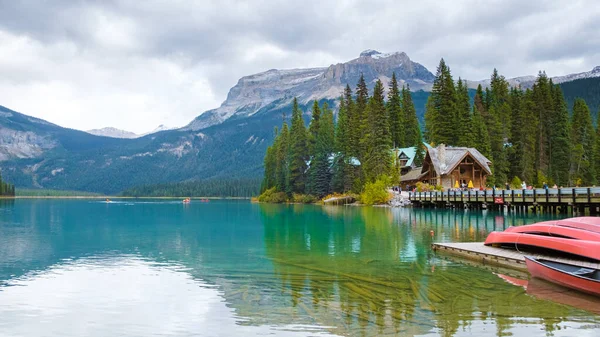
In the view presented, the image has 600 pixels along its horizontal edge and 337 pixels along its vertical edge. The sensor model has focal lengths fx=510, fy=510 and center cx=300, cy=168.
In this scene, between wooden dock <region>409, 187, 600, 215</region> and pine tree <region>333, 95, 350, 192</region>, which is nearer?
wooden dock <region>409, 187, 600, 215</region>

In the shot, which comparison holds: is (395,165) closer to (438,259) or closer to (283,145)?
(283,145)

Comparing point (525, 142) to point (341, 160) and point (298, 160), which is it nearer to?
point (341, 160)

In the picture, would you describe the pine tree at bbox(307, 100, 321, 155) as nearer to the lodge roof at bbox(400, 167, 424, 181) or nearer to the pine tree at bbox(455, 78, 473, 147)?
the lodge roof at bbox(400, 167, 424, 181)

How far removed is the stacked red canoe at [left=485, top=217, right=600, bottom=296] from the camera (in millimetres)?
14578

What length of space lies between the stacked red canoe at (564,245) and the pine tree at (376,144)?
2263 inches

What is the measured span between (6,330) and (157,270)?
26.6ft

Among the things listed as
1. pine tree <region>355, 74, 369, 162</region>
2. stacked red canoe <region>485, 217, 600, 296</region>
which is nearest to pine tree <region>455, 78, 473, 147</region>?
pine tree <region>355, 74, 369, 162</region>

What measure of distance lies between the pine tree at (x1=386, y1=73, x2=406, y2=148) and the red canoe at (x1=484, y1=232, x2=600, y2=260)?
72.7 metres

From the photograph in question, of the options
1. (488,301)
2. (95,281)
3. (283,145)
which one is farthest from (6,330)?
→ (283,145)

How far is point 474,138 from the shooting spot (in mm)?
78188

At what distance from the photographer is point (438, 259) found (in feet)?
69.2

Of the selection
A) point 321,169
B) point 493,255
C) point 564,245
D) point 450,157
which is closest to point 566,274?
point 564,245

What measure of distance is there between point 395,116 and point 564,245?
78.2m

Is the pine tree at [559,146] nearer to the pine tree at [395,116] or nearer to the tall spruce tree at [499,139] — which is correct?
the tall spruce tree at [499,139]
